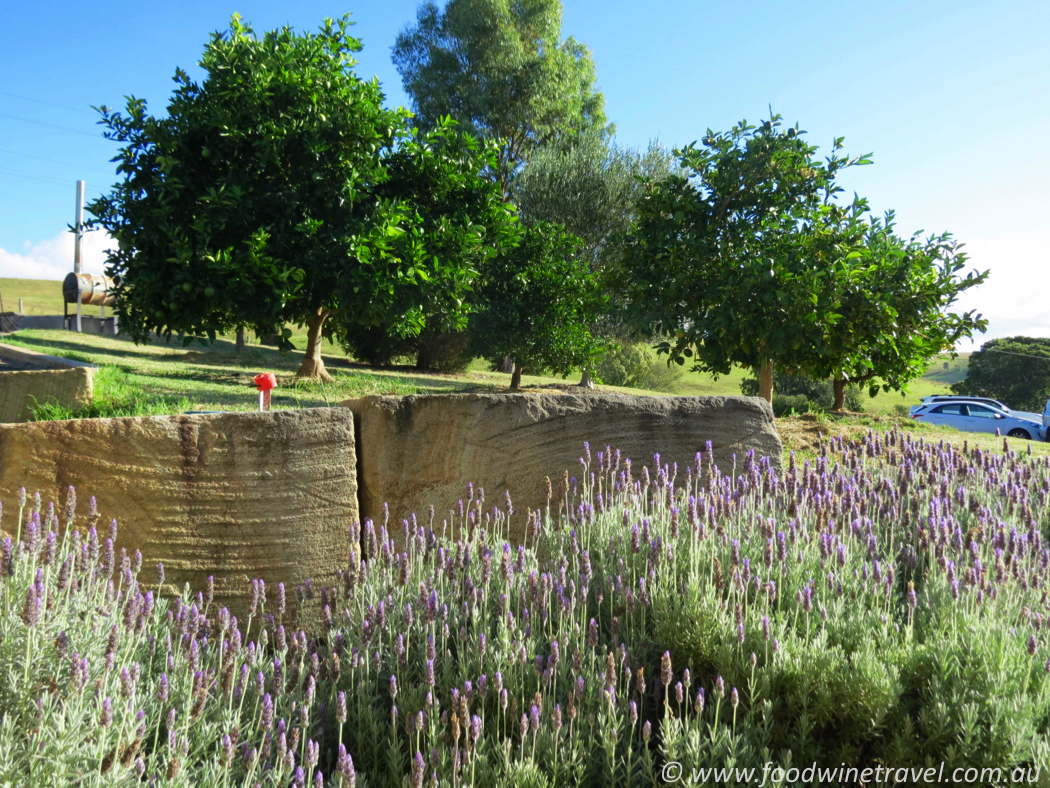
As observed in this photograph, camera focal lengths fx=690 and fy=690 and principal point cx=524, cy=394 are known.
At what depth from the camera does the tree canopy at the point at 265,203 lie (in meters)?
10.5

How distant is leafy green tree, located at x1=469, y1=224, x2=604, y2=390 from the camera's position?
16516 mm

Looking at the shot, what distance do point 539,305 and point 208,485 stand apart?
43.9ft

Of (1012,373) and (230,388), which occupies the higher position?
(1012,373)

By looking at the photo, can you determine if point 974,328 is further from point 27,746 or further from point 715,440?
point 27,746

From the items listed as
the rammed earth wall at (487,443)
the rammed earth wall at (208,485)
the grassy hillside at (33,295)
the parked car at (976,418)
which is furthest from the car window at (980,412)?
the grassy hillside at (33,295)

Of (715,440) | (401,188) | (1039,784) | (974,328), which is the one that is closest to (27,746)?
(1039,784)

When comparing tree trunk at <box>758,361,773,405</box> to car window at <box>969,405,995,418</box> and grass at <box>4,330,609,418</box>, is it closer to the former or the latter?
Result: grass at <box>4,330,609,418</box>

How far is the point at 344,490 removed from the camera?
411 centimetres

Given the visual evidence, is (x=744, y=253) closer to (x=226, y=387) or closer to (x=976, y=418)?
Answer: (x=226, y=387)

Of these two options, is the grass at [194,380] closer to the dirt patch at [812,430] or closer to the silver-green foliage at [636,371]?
the dirt patch at [812,430]

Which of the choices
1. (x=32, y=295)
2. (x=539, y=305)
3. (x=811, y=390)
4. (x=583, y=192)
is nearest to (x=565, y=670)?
(x=539, y=305)

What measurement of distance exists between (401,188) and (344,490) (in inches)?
374

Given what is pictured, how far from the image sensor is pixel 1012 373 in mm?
43188

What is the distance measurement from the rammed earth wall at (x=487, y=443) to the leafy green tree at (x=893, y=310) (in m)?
4.01
